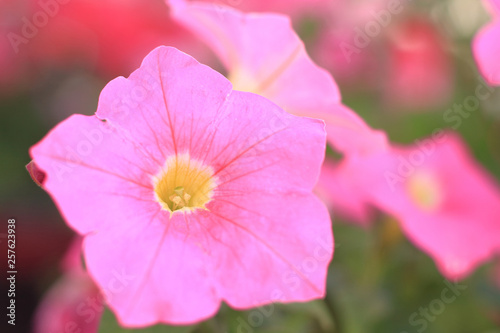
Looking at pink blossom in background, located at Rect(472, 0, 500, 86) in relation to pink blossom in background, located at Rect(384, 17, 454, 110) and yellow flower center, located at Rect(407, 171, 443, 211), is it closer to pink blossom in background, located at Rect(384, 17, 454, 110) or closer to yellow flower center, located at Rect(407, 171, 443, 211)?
yellow flower center, located at Rect(407, 171, 443, 211)

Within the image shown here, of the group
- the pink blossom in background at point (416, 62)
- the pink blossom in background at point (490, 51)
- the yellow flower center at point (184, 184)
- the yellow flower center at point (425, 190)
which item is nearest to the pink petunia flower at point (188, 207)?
the yellow flower center at point (184, 184)

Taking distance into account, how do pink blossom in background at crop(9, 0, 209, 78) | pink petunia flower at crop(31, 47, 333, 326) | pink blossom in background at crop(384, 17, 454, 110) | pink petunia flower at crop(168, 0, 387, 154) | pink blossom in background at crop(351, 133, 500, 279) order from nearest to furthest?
pink petunia flower at crop(31, 47, 333, 326), pink petunia flower at crop(168, 0, 387, 154), pink blossom in background at crop(351, 133, 500, 279), pink blossom in background at crop(9, 0, 209, 78), pink blossom in background at crop(384, 17, 454, 110)

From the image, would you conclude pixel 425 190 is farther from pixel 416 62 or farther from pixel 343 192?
pixel 416 62

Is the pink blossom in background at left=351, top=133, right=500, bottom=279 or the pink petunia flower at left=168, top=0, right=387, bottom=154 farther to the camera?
the pink blossom in background at left=351, top=133, right=500, bottom=279

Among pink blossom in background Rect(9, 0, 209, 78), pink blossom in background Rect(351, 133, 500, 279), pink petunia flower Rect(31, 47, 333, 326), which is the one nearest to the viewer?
pink petunia flower Rect(31, 47, 333, 326)

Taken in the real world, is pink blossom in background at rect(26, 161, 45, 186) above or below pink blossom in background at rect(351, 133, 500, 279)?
above

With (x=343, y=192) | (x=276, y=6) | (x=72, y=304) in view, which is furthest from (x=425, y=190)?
(x=72, y=304)

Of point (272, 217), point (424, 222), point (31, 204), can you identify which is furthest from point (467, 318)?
point (31, 204)

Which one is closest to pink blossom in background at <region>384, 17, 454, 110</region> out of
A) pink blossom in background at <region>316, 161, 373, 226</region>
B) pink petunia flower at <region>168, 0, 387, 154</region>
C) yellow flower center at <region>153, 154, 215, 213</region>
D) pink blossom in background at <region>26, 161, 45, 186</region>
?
pink blossom in background at <region>316, 161, 373, 226</region>

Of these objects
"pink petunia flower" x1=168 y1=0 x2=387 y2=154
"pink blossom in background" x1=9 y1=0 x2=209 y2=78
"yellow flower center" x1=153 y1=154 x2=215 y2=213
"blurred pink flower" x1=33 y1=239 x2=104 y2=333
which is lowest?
"blurred pink flower" x1=33 y1=239 x2=104 y2=333
